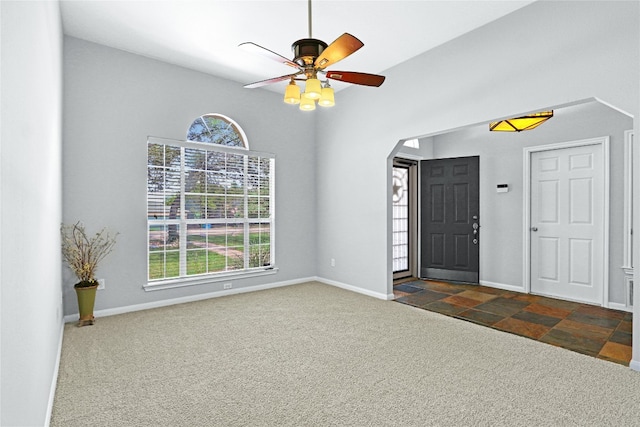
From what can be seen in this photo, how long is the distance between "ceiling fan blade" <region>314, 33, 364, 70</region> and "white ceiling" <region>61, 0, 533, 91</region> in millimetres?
1033

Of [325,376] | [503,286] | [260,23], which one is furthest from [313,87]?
[503,286]

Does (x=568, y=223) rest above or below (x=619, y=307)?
above

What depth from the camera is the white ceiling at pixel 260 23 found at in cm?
315

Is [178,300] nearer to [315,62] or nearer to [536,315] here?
[315,62]

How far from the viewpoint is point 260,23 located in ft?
11.3

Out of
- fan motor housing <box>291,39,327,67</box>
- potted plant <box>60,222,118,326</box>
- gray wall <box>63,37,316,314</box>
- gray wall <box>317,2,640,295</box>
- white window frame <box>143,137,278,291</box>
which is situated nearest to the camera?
fan motor housing <box>291,39,327,67</box>

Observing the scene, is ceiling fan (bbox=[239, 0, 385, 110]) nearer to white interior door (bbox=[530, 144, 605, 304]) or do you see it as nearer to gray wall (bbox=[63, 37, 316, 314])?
gray wall (bbox=[63, 37, 316, 314])

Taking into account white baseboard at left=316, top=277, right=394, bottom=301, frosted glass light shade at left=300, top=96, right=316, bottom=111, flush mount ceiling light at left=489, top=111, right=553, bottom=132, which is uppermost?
flush mount ceiling light at left=489, top=111, right=553, bottom=132

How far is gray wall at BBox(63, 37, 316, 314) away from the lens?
3.69 metres

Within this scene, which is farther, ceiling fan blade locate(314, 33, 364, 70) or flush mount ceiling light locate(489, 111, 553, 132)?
flush mount ceiling light locate(489, 111, 553, 132)

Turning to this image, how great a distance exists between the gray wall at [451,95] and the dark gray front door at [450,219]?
167 cm

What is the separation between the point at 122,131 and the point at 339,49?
302 cm

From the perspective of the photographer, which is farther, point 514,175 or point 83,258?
point 514,175

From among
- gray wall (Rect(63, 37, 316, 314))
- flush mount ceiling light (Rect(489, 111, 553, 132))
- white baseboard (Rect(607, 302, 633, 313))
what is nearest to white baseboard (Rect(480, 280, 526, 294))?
white baseboard (Rect(607, 302, 633, 313))
